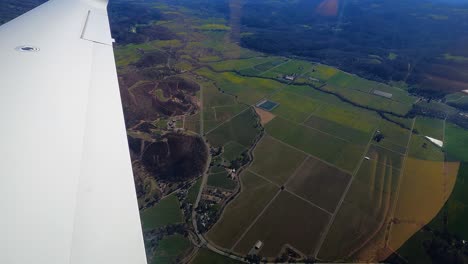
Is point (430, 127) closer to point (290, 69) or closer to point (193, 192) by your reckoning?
point (290, 69)

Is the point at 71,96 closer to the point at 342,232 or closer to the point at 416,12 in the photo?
the point at 342,232

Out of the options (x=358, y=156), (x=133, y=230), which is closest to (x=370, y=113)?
(x=358, y=156)

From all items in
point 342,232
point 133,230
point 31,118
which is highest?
point 31,118

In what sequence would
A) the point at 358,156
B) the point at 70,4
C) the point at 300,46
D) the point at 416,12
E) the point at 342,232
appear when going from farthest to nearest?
the point at 416,12 → the point at 300,46 → the point at 358,156 → the point at 342,232 → the point at 70,4

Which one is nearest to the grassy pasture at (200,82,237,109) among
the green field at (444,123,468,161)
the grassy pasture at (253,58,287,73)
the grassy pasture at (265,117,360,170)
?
the grassy pasture at (265,117,360,170)

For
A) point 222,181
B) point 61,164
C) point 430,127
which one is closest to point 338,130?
point 430,127

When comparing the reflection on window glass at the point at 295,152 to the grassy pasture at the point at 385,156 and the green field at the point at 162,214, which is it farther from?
the grassy pasture at the point at 385,156

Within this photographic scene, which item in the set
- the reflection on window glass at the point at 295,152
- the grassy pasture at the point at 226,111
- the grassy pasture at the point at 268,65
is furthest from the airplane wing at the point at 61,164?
the grassy pasture at the point at 268,65
